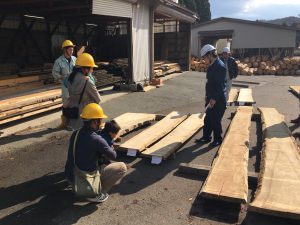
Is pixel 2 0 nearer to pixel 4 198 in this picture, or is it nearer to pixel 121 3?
pixel 121 3

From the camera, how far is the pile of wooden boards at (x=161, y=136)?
5.77 meters

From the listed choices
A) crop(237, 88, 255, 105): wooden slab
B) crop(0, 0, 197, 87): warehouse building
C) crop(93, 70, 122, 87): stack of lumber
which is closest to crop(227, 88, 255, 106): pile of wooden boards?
crop(237, 88, 255, 105): wooden slab

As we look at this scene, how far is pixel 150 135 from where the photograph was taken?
6.64 metres

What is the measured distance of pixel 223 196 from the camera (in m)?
3.90

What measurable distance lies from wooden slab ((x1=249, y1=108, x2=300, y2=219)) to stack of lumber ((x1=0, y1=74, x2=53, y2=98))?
749 cm

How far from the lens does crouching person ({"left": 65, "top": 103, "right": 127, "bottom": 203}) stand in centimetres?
387

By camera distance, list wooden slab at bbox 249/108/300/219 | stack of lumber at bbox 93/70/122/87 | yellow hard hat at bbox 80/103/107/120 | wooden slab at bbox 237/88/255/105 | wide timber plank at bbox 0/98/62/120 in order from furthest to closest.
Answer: stack of lumber at bbox 93/70/122/87, wooden slab at bbox 237/88/255/105, wide timber plank at bbox 0/98/62/120, yellow hard hat at bbox 80/103/107/120, wooden slab at bbox 249/108/300/219

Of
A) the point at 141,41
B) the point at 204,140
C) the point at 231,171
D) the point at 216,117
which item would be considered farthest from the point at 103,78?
the point at 231,171

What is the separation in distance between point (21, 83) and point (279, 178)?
8.81 meters

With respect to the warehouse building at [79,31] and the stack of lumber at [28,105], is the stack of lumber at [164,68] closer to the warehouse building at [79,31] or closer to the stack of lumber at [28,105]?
the warehouse building at [79,31]

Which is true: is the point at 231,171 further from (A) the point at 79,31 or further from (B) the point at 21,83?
(A) the point at 79,31

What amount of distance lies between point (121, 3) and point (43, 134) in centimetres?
664

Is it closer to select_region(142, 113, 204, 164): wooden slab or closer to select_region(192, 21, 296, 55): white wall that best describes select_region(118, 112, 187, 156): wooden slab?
select_region(142, 113, 204, 164): wooden slab

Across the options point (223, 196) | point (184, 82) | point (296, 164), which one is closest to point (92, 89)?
point (223, 196)
